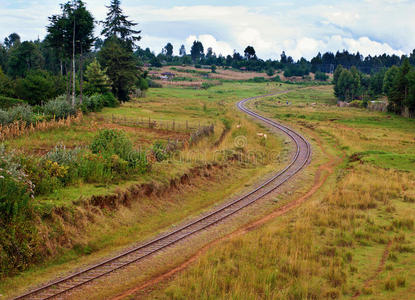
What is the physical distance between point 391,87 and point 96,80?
2507 inches

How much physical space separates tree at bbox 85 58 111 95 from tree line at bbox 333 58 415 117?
5485 cm

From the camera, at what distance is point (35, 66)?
325 feet

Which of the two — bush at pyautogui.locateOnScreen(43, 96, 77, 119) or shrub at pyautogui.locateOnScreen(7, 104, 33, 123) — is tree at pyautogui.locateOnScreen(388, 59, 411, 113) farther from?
shrub at pyautogui.locateOnScreen(7, 104, 33, 123)

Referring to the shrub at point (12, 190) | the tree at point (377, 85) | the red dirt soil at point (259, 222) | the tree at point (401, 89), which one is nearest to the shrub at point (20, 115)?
the shrub at point (12, 190)

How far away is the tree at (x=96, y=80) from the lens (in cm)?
5866

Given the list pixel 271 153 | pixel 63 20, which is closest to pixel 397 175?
pixel 271 153

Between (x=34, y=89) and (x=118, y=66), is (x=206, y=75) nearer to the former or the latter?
(x=118, y=66)

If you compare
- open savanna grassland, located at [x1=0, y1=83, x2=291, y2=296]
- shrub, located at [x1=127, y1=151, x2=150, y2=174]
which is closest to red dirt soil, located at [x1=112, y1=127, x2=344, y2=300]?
open savanna grassland, located at [x1=0, y1=83, x2=291, y2=296]

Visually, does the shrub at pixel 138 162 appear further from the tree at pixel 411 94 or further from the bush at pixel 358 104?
the bush at pixel 358 104

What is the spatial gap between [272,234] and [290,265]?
3.15m

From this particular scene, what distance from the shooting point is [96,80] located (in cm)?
5944

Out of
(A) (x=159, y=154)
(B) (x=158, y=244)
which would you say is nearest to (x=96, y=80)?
(A) (x=159, y=154)

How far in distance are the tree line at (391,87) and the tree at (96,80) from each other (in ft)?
180

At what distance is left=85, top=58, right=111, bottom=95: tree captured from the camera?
5866 cm
